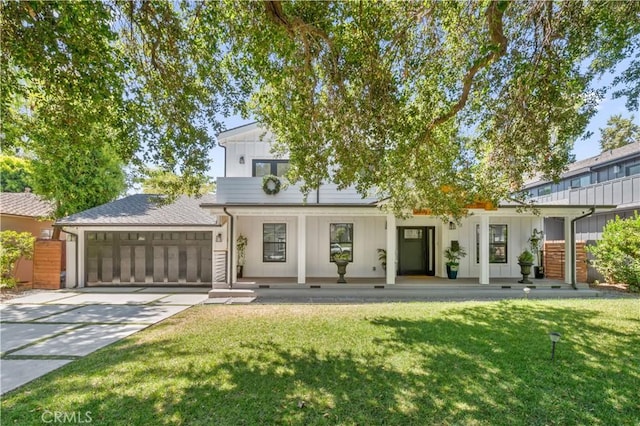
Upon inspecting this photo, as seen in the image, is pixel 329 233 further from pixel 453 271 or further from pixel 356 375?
pixel 356 375

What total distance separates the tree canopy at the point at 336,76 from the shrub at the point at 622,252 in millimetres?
6386

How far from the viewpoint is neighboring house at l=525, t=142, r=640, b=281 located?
14094mm

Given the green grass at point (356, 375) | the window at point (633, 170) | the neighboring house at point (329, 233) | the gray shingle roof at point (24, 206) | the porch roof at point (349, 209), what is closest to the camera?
the green grass at point (356, 375)

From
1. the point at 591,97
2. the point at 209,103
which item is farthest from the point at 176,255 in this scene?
the point at 591,97

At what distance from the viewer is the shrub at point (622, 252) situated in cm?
951

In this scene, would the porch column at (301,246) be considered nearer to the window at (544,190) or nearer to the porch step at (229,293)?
the porch step at (229,293)

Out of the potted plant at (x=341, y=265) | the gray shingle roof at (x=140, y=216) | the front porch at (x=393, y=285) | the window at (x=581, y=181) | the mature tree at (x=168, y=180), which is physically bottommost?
the front porch at (x=393, y=285)

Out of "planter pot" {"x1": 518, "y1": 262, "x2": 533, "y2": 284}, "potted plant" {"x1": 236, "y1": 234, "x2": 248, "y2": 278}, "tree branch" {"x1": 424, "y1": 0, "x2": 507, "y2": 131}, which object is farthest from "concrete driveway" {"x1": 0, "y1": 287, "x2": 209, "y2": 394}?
"planter pot" {"x1": 518, "y1": 262, "x2": 533, "y2": 284}

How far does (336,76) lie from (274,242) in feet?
24.9

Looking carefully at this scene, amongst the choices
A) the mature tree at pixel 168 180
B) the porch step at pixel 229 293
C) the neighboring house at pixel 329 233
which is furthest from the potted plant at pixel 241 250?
the mature tree at pixel 168 180

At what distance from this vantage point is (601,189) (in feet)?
52.2

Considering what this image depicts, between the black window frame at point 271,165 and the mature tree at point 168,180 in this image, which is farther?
the black window frame at point 271,165

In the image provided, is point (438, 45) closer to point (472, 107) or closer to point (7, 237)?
point (472, 107)

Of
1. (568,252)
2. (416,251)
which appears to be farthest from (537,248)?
(416,251)
